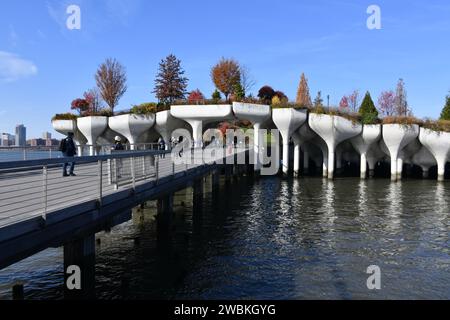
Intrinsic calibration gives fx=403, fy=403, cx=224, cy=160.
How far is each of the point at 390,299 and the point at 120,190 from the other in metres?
7.36

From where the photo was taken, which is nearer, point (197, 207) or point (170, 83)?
point (197, 207)

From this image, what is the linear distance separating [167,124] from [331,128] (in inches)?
657

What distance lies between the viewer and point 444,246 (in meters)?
14.8

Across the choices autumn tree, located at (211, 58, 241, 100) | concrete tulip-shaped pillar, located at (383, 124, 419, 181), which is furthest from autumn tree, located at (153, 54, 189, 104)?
concrete tulip-shaped pillar, located at (383, 124, 419, 181)

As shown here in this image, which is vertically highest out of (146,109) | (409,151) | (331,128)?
(146,109)

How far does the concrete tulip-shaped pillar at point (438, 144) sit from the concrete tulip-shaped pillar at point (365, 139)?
4090 mm

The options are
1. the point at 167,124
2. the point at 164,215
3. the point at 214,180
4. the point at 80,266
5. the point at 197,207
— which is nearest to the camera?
the point at 80,266

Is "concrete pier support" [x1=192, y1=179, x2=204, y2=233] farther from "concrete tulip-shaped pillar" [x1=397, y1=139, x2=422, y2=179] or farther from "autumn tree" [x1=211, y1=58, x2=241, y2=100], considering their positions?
"autumn tree" [x1=211, y1=58, x2=241, y2=100]

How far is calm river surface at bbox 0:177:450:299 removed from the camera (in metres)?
10.6

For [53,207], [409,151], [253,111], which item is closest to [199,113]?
[253,111]

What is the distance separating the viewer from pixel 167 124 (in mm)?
42312

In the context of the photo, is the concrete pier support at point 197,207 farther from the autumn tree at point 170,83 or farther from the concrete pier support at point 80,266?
the autumn tree at point 170,83

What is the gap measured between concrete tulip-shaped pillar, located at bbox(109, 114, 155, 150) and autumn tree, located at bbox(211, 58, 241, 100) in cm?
1917

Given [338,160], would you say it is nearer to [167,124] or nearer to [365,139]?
[365,139]
